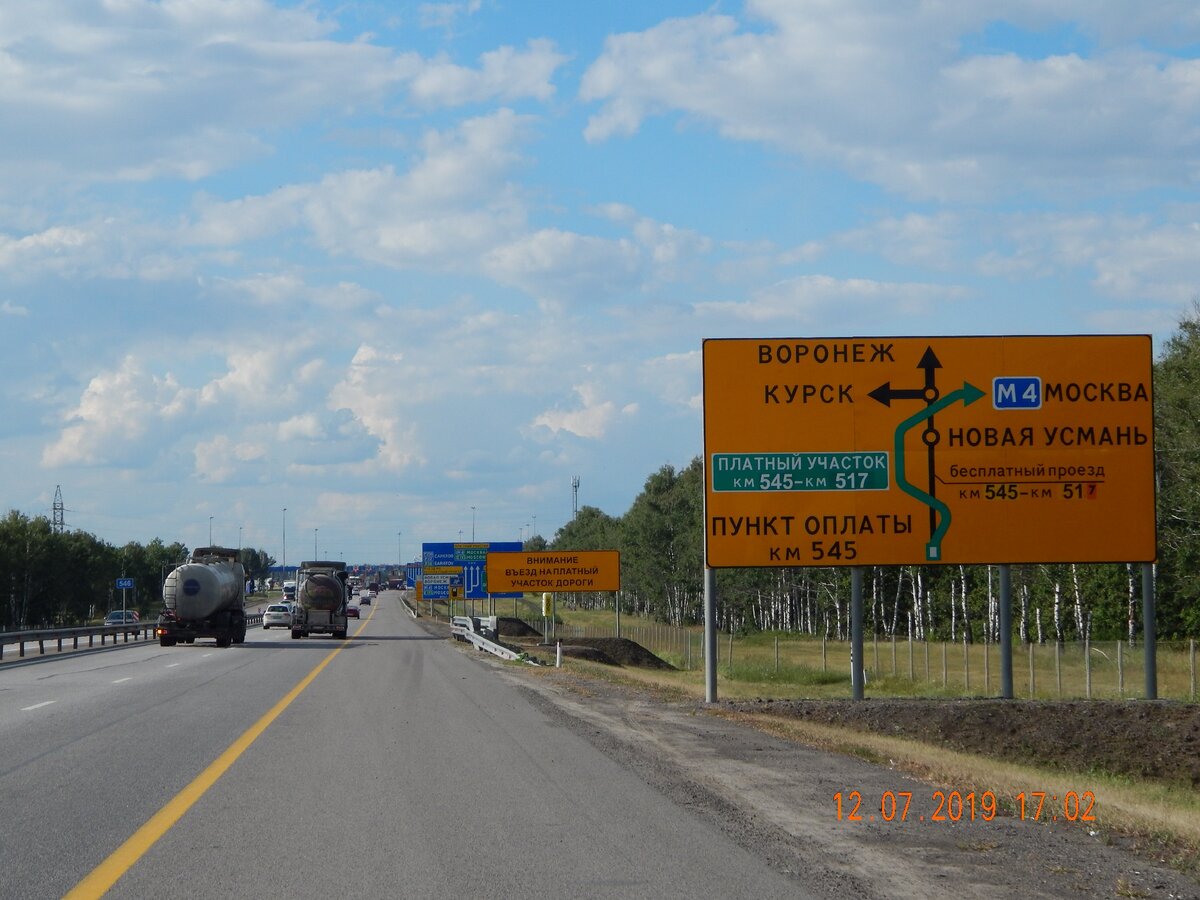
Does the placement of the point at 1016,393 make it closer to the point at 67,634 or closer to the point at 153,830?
the point at 153,830

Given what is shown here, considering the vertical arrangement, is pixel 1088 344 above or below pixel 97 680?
above

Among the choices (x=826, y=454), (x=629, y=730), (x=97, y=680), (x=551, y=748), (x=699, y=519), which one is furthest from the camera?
(x=699, y=519)

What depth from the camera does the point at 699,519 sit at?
9700 centimetres

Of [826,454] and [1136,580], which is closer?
[826,454]

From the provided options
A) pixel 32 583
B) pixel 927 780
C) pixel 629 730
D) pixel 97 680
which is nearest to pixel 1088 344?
pixel 629 730

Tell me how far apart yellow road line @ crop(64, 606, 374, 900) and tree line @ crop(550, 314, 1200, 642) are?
1205 inches

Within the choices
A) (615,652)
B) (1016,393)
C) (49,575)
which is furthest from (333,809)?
(49,575)

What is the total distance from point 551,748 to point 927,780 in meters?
4.62

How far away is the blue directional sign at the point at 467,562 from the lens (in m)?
65.5

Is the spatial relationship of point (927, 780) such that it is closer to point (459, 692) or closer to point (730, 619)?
point (459, 692)

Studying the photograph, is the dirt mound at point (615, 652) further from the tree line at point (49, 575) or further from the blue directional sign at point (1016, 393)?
the tree line at point (49, 575)

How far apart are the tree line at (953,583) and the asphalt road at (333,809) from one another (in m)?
27.9

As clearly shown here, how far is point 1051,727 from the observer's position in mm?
21234
